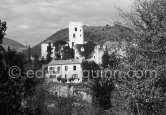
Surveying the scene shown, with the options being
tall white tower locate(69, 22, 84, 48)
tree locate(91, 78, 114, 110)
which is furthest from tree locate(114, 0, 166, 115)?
tall white tower locate(69, 22, 84, 48)

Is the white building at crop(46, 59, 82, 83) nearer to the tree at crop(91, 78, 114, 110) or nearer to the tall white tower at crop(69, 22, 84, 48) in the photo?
the tall white tower at crop(69, 22, 84, 48)

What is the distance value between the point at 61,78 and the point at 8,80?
63.4 meters

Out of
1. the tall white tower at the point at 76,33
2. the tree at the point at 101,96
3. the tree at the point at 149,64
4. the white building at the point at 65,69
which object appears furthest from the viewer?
the tall white tower at the point at 76,33

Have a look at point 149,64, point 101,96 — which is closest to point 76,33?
point 101,96

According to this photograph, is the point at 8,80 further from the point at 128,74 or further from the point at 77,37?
the point at 77,37

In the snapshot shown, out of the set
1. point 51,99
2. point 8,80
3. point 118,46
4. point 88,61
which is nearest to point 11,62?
point 8,80

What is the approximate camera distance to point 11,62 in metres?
11.8

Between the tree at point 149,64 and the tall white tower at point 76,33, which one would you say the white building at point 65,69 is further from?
the tree at point 149,64

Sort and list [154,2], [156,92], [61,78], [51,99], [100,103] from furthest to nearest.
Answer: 1. [61,78]
2. [100,103]
3. [51,99]
4. [154,2]
5. [156,92]

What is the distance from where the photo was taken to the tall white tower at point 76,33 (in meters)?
97.8

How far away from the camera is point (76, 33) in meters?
98.7

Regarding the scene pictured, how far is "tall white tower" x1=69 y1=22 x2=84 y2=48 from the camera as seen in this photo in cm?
9775

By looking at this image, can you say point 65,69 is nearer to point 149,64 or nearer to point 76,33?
point 76,33

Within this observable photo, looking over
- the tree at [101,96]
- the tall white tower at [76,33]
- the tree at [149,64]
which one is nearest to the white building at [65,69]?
the tall white tower at [76,33]
